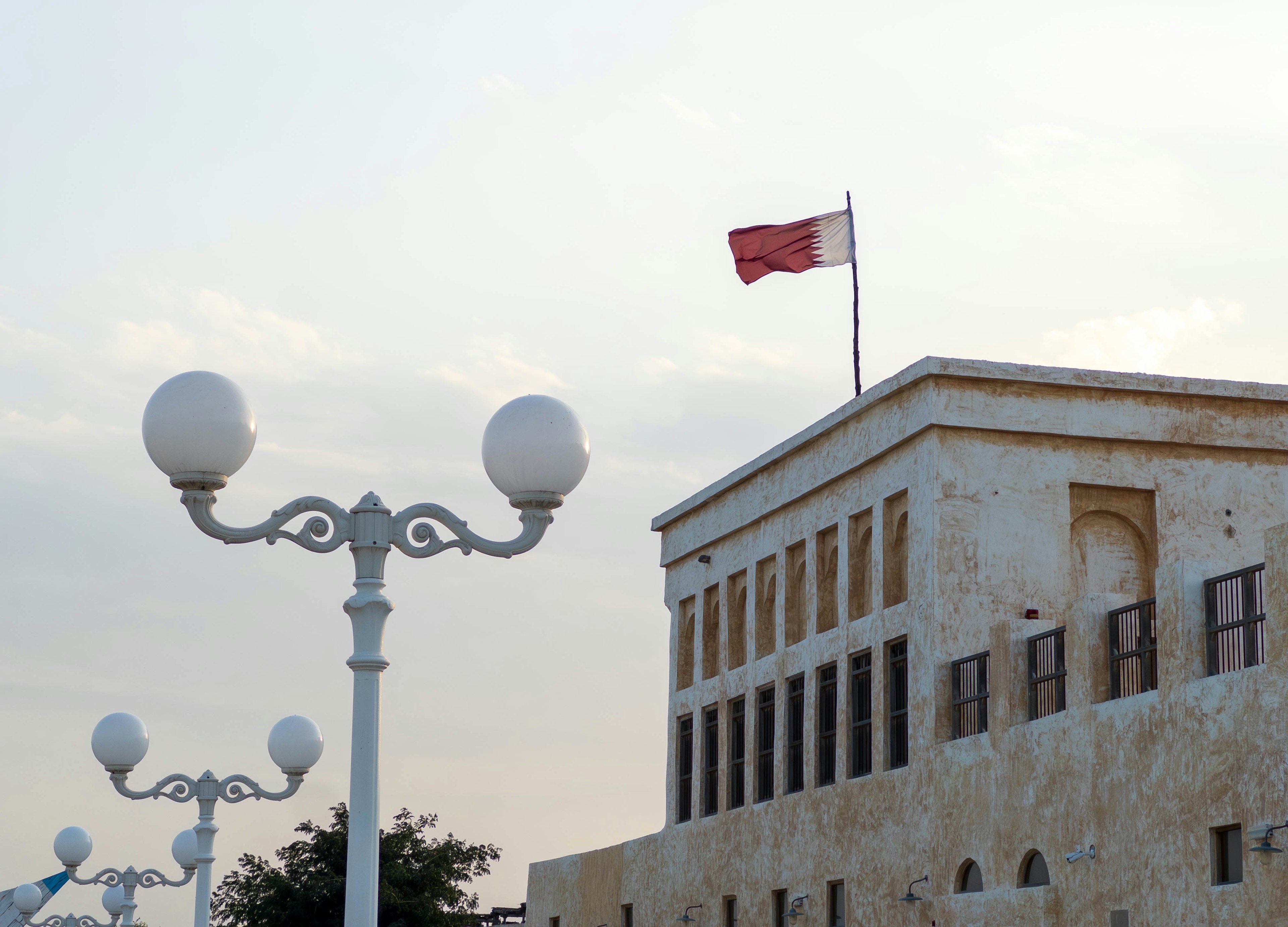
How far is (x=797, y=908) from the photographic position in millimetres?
26656

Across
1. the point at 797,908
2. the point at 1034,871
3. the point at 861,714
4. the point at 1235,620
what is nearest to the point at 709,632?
the point at 861,714

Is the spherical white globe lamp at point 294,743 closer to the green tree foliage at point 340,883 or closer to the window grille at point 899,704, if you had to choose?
the window grille at point 899,704

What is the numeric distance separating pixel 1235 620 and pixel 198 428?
448 inches

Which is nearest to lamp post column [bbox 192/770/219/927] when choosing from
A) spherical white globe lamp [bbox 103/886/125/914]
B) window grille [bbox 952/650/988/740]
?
window grille [bbox 952/650/988/740]

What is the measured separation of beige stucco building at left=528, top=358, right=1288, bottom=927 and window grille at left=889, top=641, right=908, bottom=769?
41mm

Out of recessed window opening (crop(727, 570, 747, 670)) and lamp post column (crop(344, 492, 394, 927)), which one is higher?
recessed window opening (crop(727, 570, 747, 670))

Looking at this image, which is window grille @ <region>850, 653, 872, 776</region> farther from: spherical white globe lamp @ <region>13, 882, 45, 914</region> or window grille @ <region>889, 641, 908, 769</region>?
spherical white globe lamp @ <region>13, 882, 45, 914</region>

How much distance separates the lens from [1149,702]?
738 inches

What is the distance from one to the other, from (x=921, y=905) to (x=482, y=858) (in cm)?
3887

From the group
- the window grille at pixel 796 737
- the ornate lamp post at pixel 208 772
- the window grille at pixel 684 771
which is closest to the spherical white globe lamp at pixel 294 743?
the ornate lamp post at pixel 208 772

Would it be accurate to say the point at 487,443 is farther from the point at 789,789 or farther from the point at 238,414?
the point at 789,789

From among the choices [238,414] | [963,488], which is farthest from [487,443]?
[963,488]

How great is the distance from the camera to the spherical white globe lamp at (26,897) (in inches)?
1433

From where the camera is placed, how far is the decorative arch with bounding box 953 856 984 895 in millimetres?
22203
